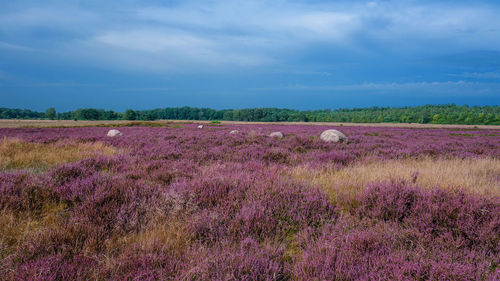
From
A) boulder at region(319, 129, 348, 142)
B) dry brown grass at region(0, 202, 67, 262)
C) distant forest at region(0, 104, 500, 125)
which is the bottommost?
dry brown grass at region(0, 202, 67, 262)

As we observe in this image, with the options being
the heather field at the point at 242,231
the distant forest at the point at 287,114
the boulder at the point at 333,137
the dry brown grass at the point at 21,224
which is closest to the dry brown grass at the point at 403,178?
the heather field at the point at 242,231

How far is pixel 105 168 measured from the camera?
6254 millimetres

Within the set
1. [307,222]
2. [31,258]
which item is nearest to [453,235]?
[307,222]

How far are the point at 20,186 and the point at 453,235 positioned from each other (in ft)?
20.7

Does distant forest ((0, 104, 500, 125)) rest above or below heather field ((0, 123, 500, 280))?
above

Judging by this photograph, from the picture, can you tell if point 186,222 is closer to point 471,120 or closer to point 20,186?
point 20,186

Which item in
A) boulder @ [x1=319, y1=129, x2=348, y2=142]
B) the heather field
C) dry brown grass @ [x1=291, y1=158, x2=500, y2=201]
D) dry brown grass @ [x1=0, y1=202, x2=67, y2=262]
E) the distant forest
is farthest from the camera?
the distant forest

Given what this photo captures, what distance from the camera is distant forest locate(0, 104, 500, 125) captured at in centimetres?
8867

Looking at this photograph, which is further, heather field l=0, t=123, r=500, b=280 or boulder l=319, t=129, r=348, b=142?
boulder l=319, t=129, r=348, b=142

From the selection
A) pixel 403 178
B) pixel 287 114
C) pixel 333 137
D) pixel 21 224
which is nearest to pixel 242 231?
pixel 21 224

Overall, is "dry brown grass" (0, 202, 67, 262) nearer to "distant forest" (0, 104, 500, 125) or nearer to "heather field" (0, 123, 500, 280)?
"heather field" (0, 123, 500, 280)

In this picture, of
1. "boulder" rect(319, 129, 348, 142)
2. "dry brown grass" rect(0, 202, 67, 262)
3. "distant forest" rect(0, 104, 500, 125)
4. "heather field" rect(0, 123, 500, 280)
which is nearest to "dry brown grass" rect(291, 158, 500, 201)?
"heather field" rect(0, 123, 500, 280)

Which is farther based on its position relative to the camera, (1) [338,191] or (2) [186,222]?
(1) [338,191]

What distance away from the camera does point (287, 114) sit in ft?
422
